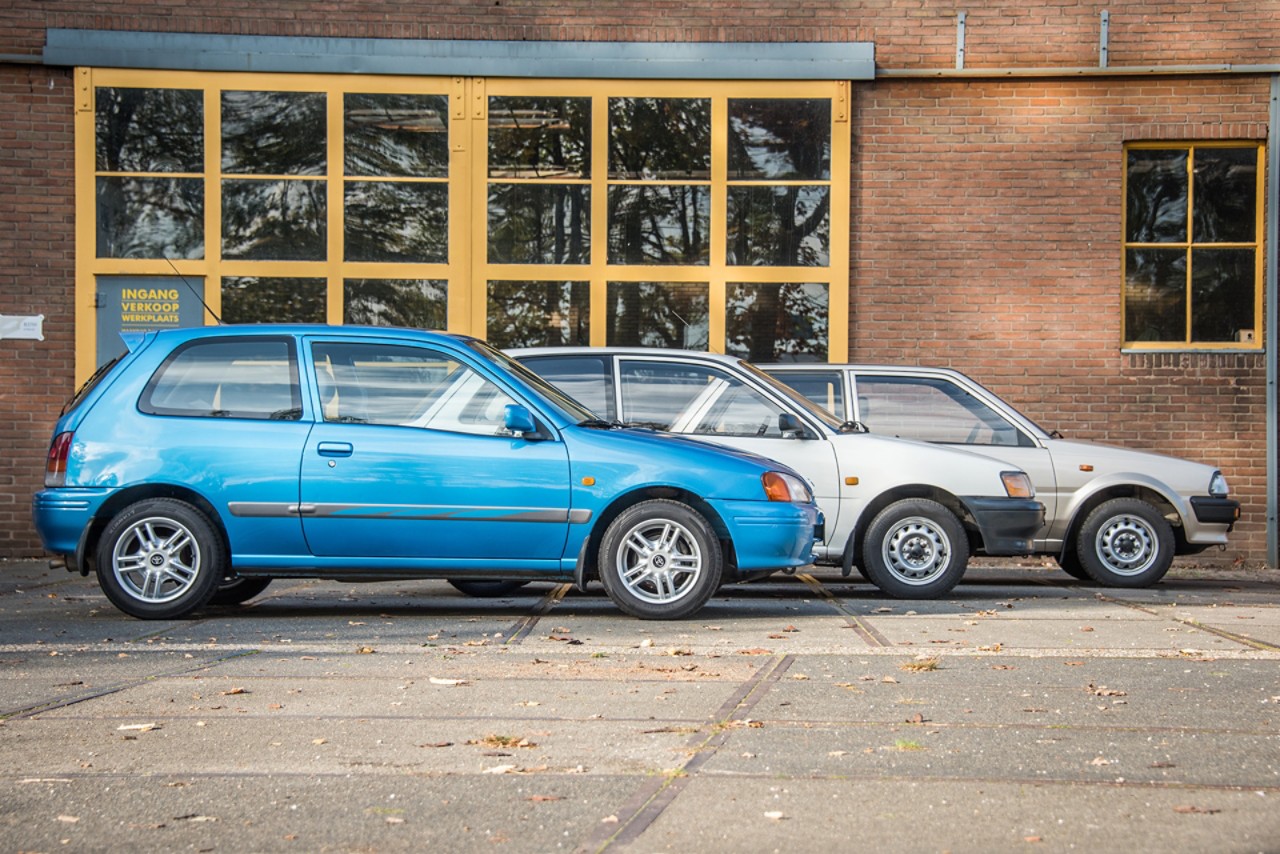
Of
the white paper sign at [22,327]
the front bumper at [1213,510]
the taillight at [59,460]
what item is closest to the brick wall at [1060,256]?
the front bumper at [1213,510]

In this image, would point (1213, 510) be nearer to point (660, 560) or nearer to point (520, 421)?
point (660, 560)

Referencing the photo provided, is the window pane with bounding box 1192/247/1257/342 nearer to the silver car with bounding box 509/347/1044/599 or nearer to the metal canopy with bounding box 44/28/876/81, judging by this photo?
the metal canopy with bounding box 44/28/876/81

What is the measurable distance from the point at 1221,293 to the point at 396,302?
7.80 m

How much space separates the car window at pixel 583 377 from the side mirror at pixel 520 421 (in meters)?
1.99

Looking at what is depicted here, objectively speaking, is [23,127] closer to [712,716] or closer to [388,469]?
[388,469]

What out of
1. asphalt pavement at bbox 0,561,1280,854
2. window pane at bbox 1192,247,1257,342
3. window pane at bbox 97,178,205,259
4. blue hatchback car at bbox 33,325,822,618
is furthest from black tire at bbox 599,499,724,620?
window pane at bbox 1192,247,1257,342

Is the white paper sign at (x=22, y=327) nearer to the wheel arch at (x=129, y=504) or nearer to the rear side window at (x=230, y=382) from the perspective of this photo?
the rear side window at (x=230, y=382)

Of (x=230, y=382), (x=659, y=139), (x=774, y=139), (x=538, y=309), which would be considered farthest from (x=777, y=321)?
(x=230, y=382)

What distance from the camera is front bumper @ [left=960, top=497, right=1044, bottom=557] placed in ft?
35.5

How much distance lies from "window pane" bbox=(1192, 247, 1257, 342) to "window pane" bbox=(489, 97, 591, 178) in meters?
5.90

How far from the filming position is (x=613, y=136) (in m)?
15.6

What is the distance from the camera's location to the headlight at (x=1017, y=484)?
1092cm

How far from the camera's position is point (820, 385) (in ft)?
39.6

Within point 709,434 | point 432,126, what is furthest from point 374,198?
point 709,434
